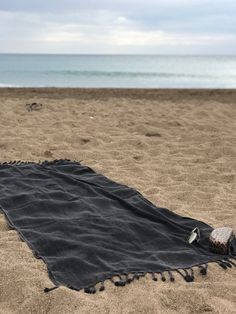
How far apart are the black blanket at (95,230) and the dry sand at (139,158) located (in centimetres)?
9

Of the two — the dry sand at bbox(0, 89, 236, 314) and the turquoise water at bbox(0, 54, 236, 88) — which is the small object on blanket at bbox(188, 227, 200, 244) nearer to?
the dry sand at bbox(0, 89, 236, 314)

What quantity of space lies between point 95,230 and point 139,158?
197 centimetres

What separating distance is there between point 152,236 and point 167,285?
0.60 metres

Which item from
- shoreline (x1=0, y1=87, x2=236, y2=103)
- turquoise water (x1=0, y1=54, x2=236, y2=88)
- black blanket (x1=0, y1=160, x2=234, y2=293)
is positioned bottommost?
black blanket (x1=0, y1=160, x2=234, y2=293)

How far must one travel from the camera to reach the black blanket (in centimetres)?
251

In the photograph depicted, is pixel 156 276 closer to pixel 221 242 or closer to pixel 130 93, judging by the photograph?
pixel 221 242

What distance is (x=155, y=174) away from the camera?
434 centimetres

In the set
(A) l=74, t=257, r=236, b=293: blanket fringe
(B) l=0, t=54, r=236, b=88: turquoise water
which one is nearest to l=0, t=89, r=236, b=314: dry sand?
(A) l=74, t=257, r=236, b=293: blanket fringe

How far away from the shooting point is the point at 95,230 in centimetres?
301

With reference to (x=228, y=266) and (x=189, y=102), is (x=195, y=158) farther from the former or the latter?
(x=189, y=102)

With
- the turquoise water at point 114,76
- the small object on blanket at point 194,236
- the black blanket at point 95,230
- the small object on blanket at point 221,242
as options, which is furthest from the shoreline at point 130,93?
the turquoise water at point 114,76

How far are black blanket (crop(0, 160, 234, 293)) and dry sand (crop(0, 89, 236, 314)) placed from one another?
0.09 m

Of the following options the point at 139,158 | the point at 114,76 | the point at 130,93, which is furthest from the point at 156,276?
the point at 114,76

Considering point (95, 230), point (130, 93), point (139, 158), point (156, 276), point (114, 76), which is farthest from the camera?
point (114, 76)
